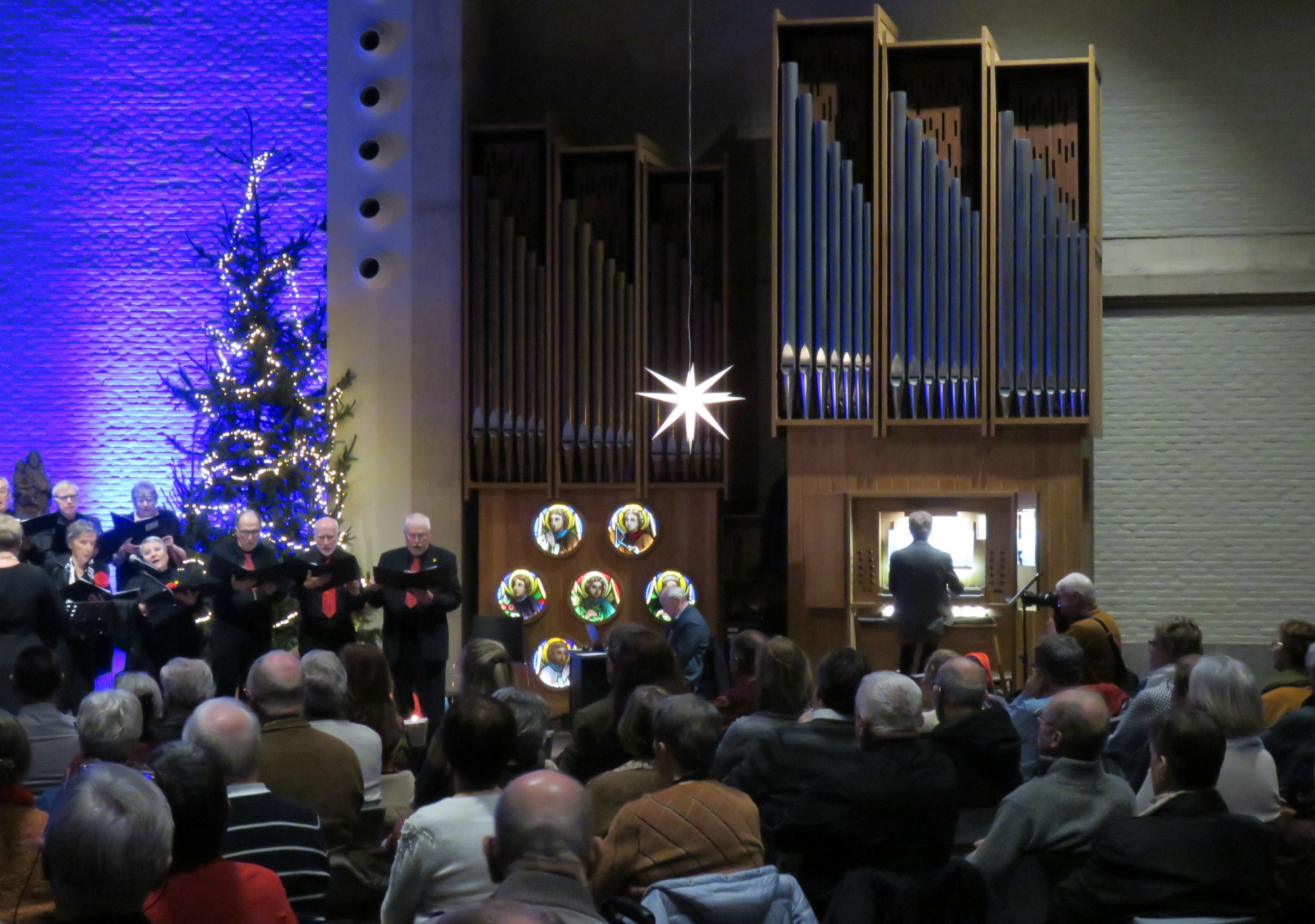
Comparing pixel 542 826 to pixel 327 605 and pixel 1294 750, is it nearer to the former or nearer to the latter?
pixel 1294 750

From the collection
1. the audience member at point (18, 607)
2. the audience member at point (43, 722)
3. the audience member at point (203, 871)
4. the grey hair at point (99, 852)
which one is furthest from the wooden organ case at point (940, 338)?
the grey hair at point (99, 852)

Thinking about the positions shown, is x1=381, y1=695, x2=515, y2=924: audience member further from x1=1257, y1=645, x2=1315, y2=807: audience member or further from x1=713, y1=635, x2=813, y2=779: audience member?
x1=1257, y1=645, x2=1315, y2=807: audience member

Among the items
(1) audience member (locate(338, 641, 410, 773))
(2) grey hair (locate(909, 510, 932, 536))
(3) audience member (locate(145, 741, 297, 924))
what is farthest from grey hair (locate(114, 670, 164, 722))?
(2) grey hair (locate(909, 510, 932, 536))

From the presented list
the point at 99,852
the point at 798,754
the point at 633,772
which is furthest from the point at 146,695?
the point at 99,852

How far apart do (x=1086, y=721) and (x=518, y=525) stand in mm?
7366

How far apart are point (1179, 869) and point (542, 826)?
160 centimetres

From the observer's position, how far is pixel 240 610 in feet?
28.5

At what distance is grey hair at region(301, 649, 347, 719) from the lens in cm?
481

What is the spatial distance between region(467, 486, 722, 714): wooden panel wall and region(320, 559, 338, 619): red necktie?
2.18m

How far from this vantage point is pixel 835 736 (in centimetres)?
434

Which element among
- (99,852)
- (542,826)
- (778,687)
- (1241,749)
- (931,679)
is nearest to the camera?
(99,852)

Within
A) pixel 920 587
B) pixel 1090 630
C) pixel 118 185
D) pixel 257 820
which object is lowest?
pixel 257 820

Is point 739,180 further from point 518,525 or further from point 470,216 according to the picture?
point 518,525

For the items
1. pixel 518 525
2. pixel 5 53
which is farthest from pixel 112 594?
pixel 5 53
